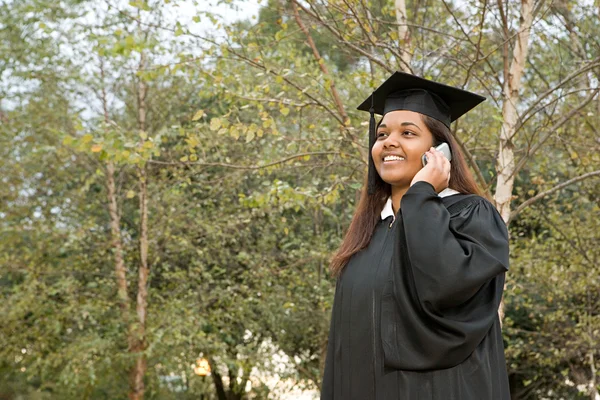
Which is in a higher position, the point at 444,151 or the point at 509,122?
the point at 509,122

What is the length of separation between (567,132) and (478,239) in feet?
20.9

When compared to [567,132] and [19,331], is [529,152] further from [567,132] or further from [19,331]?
[19,331]

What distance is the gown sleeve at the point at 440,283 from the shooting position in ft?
7.10

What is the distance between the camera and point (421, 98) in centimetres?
265

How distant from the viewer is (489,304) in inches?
89.5

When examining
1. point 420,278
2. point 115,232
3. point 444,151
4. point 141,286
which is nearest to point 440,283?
point 420,278

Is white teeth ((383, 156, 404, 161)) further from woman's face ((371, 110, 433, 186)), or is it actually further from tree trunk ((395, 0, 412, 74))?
tree trunk ((395, 0, 412, 74))

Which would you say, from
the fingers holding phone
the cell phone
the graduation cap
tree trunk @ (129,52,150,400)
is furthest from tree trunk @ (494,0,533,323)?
tree trunk @ (129,52,150,400)

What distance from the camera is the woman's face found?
8.21ft

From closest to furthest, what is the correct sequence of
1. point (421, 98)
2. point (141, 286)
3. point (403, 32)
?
point (421, 98) → point (403, 32) → point (141, 286)

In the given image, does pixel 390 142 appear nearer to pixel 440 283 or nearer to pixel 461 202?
pixel 461 202

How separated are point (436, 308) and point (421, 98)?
0.77 metres

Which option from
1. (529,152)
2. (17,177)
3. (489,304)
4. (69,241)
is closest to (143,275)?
(69,241)

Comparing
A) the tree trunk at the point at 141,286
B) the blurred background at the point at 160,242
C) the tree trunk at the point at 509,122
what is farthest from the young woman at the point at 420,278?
the tree trunk at the point at 141,286
